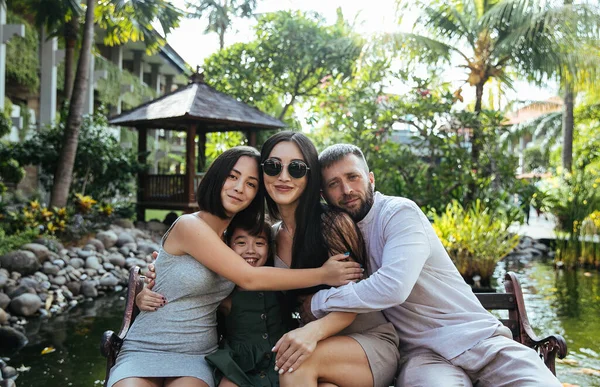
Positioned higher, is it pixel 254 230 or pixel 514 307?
pixel 254 230

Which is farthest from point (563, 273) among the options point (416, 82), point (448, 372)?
point (448, 372)

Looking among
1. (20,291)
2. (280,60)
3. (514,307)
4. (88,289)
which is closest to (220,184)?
(514,307)

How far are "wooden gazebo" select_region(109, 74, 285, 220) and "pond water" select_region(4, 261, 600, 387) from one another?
15.5 feet

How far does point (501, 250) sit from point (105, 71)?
1395 cm

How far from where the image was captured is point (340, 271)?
2.40 meters

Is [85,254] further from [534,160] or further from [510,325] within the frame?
[534,160]

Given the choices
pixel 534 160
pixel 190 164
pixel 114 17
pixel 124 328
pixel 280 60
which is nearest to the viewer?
pixel 124 328

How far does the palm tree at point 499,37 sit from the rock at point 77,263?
25.5 ft

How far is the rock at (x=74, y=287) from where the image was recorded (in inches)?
304

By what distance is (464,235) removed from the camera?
8359 millimetres

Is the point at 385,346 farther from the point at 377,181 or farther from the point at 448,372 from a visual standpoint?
the point at 377,181

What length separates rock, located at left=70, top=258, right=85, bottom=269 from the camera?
829cm

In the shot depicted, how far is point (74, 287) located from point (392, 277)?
260 inches

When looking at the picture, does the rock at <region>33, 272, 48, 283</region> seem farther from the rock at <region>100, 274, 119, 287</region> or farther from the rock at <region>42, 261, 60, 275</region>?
the rock at <region>100, 274, 119, 287</region>
